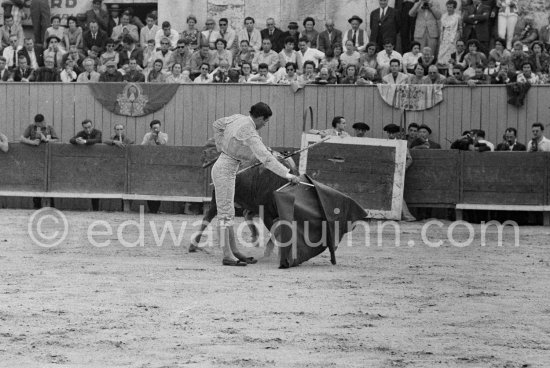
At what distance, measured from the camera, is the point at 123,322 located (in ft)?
27.6

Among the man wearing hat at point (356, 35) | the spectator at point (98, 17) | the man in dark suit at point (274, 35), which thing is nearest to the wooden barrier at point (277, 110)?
the man wearing hat at point (356, 35)

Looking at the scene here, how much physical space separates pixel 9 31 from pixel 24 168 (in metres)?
3.44

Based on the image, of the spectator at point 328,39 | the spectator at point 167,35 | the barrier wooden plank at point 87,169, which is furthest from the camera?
the spectator at point 167,35

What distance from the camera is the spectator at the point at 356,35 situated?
63.7ft

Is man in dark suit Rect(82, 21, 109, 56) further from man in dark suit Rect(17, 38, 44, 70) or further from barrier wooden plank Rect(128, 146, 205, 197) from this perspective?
barrier wooden plank Rect(128, 146, 205, 197)

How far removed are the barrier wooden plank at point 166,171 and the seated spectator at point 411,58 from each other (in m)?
3.30

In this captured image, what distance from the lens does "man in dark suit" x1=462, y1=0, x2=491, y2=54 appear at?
18.8 metres

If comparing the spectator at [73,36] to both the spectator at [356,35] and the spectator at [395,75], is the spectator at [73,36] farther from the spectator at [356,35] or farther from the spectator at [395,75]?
the spectator at [395,75]

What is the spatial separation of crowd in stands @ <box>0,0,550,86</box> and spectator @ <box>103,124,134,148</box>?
0.94 metres

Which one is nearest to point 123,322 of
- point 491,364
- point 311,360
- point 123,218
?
point 311,360

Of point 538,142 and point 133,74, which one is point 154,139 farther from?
point 538,142

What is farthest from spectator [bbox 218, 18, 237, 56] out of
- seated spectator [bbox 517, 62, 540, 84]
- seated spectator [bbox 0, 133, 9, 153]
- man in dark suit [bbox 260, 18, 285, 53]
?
seated spectator [bbox 517, 62, 540, 84]

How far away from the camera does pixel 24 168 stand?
19266mm

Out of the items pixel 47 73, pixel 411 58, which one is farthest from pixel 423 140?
pixel 47 73
